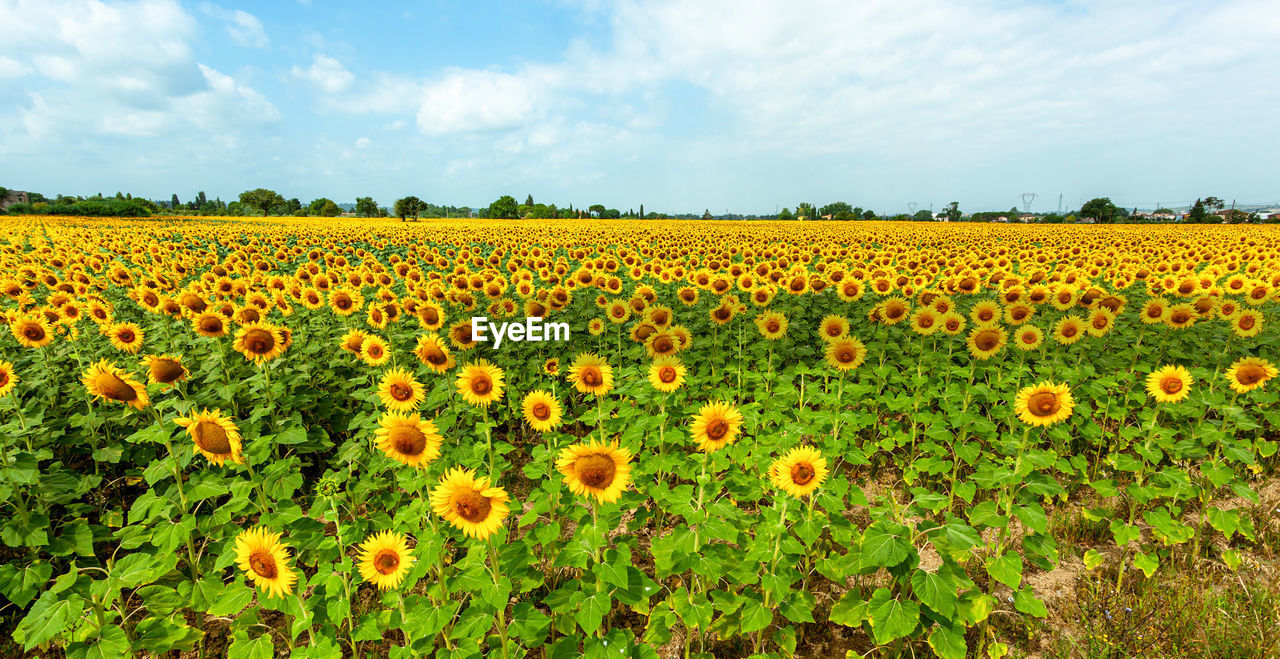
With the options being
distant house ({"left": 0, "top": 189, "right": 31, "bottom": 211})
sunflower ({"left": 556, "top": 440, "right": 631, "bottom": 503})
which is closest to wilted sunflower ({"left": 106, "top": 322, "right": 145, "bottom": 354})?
sunflower ({"left": 556, "top": 440, "right": 631, "bottom": 503})

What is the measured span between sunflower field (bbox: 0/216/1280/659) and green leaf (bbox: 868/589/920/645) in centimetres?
2

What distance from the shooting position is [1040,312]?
8.06 meters

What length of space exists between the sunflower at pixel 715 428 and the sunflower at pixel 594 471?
0.70 metres

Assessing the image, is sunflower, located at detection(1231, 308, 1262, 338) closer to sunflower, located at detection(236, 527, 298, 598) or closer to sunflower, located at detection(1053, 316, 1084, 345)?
sunflower, located at detection(1053, 316, 1084, 345)

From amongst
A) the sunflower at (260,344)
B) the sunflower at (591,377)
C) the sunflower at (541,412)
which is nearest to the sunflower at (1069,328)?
the sunflower at (591,377)

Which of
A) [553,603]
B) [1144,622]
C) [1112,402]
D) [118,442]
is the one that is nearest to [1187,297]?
[1112,402]

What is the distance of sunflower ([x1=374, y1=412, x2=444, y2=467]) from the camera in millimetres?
3139

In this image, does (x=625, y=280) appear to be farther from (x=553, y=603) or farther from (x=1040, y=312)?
(x=553, y=603)

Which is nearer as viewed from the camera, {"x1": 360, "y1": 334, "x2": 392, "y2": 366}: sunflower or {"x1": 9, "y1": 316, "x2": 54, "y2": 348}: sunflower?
{"x1": 360, "y1": 334, "x2": 392, "y2": 366}: sunflower

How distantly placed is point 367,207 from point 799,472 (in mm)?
88093

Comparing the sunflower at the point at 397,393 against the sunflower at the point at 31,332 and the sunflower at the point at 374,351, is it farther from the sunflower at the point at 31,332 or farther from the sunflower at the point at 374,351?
the sunflower at the point at 31,332

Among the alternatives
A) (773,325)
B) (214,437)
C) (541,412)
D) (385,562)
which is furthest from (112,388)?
(773,325)

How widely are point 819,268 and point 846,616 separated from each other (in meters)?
11.1

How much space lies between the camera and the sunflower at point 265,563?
2908mm
